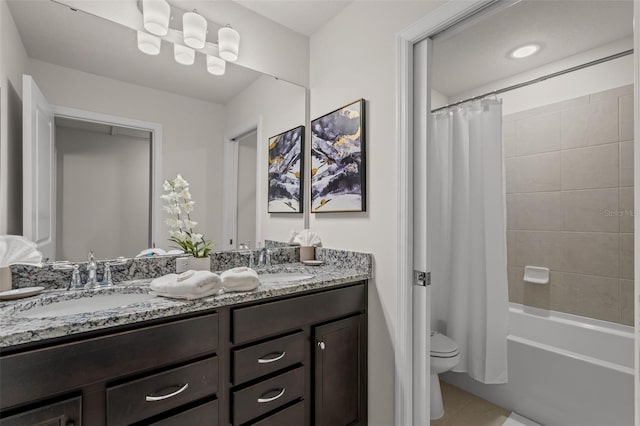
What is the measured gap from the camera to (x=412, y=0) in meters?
1.48

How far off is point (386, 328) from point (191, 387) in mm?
941

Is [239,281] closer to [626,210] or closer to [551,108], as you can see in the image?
[626,210]

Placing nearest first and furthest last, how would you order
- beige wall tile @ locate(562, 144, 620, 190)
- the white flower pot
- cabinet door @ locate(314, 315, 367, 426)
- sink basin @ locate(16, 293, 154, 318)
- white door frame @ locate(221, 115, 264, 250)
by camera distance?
sink basin @ locate(16, 293, 154, 318) → cabinet door @ locate(314, 315, 367, 426) → the white flower pot → white door frame @ locate(221, 115, 264, 250) → beige wall tile @ locate(562, 144, 620, 190)

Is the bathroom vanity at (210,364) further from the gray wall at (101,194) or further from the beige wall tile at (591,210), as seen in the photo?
the beige wall tile at (591,210)

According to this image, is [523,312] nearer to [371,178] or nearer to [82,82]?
[371,178]

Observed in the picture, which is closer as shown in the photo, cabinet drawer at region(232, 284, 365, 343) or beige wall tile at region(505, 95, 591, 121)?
cabinet drawer at region(232, 284, 365, 343)

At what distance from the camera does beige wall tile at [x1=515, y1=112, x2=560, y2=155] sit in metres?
2.39

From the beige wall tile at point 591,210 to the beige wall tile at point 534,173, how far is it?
14 centimetres

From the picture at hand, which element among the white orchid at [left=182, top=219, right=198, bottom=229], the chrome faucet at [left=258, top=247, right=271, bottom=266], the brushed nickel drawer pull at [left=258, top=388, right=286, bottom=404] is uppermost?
the white orchid at [left=182, top=219, right=198, bottom=229]

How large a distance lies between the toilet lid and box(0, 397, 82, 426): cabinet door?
1.71 metres

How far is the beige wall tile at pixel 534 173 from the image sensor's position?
2387 millimetres

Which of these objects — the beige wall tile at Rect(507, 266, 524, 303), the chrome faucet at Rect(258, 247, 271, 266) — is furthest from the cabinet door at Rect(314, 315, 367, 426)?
the beige wall tile at Rect(507, 266, 524, 303)

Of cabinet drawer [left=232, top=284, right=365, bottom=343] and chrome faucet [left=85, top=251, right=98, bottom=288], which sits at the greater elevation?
chrome faucet [left=85, top=251, right=98, bottom=288]

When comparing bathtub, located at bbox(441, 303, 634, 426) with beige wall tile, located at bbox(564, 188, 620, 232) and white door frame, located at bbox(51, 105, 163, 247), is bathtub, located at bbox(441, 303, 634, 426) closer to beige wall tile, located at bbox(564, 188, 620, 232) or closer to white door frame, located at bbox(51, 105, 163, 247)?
beige wall tile, located at bbox(564, 188, 620, 232)
